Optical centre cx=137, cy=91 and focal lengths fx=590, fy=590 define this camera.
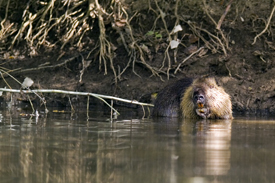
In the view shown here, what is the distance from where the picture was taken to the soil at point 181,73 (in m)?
8.74

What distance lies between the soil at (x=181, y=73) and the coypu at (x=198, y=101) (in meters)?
1.20

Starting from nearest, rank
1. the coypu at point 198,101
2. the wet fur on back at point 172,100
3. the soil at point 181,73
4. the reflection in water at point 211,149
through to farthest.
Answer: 1. the reflection in water at point 211,149
2. the coypu at point 198,101
3. the wet fur on back at point 172,100
4. the soil at point 181,73

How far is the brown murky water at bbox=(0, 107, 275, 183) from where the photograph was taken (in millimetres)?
3057

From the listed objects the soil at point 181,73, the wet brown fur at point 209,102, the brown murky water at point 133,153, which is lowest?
the brown murky water at point 133,153

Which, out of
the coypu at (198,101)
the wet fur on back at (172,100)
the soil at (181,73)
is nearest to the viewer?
the coypu at (198,101)

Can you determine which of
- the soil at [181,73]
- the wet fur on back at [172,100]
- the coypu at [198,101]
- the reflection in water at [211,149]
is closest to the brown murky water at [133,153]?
the reflection in water at [211,149]

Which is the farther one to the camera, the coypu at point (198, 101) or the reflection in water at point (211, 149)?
the coypu at point (198, 101)

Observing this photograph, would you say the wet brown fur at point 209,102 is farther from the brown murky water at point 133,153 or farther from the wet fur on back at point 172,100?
the brown murky water at point 133,153

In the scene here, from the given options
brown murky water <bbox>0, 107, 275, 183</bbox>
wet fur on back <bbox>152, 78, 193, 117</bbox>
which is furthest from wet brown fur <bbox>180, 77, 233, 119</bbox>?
brown murky water <bbox>0, 107, 275, 183</bbox>

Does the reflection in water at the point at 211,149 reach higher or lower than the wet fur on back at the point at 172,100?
lower

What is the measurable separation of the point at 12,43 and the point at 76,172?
24.6ft

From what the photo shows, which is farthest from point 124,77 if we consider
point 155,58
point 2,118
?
point 2,118

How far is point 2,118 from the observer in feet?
21.2

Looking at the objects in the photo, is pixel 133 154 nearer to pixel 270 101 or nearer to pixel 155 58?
pixel 270 101
